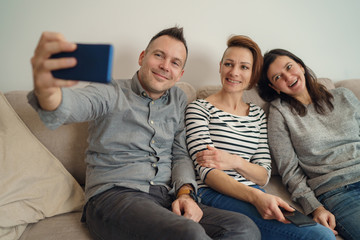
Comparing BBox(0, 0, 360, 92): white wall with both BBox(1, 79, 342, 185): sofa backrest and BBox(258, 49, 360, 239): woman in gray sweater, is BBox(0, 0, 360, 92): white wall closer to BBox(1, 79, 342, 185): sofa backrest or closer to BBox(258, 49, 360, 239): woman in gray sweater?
BBox(1, 79, 342, 185): sofa backrest

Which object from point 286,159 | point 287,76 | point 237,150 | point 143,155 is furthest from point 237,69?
point 143,155

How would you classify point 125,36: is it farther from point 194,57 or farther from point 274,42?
point 274,42

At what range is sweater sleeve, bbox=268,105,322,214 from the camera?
1112 mm

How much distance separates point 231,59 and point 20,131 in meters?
1.09

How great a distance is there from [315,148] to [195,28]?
3.25 ft

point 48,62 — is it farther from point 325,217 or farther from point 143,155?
point 325,217

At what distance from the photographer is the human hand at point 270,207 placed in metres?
0.86

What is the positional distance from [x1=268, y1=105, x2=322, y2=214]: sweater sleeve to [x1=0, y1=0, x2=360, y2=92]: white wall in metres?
0.55

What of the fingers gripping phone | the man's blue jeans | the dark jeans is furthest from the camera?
the man's blue jeans

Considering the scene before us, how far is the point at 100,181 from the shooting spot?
92cm

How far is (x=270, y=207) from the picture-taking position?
871mm

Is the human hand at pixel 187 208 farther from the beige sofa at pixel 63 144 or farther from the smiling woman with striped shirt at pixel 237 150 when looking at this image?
the beige sofa at pixel 63 144

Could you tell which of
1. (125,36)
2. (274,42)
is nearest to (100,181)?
(125,36)

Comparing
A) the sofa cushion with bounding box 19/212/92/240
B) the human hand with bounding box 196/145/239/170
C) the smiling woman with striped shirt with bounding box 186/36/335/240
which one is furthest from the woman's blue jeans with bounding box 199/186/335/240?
the sofa cushion with bounding box 19/212/92/240
